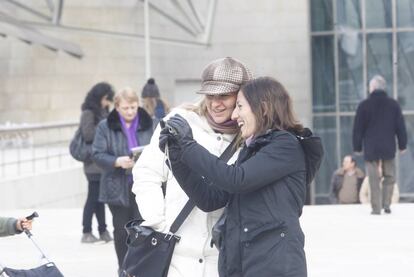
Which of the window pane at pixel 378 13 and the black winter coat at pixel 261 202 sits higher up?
the window pane at pixel 378 13

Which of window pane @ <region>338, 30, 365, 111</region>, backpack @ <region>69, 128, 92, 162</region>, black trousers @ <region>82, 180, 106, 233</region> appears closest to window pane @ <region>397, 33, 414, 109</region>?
window pane @ <region>338, 30, 365, 111</region>

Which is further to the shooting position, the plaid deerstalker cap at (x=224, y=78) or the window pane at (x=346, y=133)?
the window pane at (x=346, y=133)

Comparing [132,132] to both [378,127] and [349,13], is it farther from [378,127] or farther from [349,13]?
[349,13]

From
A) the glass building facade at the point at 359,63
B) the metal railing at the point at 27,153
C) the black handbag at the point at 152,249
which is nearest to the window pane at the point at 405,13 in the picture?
the glass building facade at the point at 359,63

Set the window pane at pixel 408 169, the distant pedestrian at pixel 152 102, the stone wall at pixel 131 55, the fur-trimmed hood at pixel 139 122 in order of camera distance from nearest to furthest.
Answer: the fur-trimmed hood at pixel 139 122, the distant pedestrian at pixel 152 102, the window pane at pixel 408 169, the stone wall at pixel 131 55

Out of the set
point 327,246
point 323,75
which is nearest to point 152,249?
point 327,246

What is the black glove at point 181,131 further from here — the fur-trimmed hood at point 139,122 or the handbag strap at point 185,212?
the fur-trimmed hood at point 139,122

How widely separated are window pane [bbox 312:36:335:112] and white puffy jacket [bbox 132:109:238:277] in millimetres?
24575

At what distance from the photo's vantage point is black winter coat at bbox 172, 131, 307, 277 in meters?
4.36

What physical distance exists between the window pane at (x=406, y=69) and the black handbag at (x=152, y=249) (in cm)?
2476

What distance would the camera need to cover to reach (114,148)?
27.7 ft

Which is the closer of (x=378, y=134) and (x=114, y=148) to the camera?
(x=114, y=148)

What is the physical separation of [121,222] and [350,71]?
70.8 feet

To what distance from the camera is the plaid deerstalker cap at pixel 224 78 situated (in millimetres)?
4785
